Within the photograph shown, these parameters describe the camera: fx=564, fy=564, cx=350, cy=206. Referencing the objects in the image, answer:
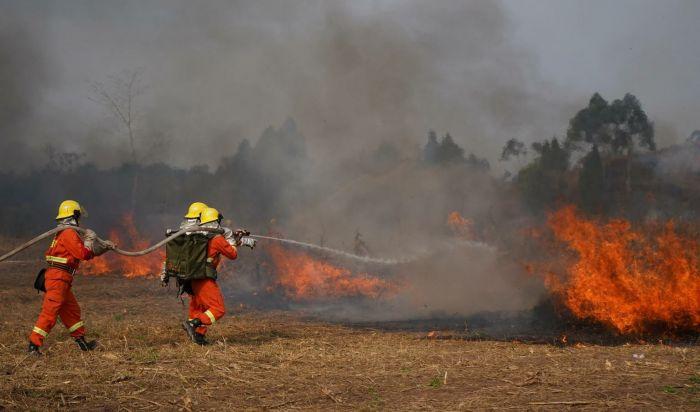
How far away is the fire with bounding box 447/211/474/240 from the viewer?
34594 millimetres

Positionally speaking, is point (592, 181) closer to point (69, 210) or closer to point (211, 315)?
point (211, 315)

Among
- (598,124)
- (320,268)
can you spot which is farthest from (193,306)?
(598,124)

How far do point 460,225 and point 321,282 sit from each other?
48.7 feet

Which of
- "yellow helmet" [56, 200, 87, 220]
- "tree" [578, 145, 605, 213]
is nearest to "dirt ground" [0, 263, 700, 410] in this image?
"yellow helmet" [56, 200, 87, 220]

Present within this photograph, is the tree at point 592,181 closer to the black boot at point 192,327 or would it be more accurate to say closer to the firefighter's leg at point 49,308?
the black boot at point 192,327

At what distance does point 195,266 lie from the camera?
30.8 feet

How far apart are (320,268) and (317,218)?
16307mm

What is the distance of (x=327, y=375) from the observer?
278 inches

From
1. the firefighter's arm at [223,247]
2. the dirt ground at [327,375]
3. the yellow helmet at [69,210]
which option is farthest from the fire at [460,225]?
the yellow helmet at [69,210]

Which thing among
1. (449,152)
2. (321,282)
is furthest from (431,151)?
(321,282)

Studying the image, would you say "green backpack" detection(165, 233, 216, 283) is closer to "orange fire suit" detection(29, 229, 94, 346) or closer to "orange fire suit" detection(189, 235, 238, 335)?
"orange fire suit" detection(189, 235, 238, 335)

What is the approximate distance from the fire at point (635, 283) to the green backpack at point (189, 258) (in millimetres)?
10055

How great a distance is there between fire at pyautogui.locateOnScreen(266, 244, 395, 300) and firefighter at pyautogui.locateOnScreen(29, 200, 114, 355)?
13.3 metres

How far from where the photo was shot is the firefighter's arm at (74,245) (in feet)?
28.8
